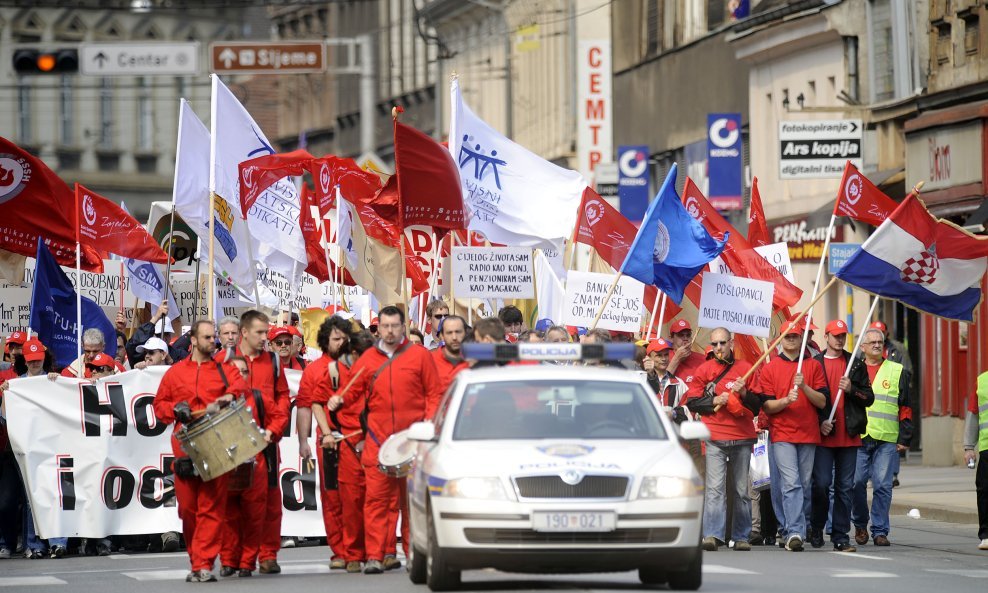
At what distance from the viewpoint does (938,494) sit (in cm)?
2397

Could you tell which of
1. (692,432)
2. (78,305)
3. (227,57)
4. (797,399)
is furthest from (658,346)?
(227,57)

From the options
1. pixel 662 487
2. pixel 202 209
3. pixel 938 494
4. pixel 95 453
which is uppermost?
pixel 202 209

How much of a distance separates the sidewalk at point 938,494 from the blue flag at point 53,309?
8335mm

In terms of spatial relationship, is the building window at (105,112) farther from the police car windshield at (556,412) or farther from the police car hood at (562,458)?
the police car hood at (562,458)

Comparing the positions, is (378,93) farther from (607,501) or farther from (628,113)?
(607,501)

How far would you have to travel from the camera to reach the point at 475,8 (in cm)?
6694

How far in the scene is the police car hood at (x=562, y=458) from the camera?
13.2 m

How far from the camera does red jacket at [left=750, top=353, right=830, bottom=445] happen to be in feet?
60.3

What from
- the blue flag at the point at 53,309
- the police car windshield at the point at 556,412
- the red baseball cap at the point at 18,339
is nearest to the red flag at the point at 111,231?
the blue flag at the point at 53,309

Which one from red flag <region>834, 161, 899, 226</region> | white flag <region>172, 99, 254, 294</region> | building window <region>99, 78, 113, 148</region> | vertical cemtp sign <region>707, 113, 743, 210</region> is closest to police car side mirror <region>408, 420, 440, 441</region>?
red flag <region>834, 161, 899, 226</region>

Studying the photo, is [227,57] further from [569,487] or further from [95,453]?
[569,487]

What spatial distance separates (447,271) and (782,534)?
8.50m

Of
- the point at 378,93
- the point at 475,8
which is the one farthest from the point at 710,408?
the point at 378,93

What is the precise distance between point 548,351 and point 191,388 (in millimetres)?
2719
